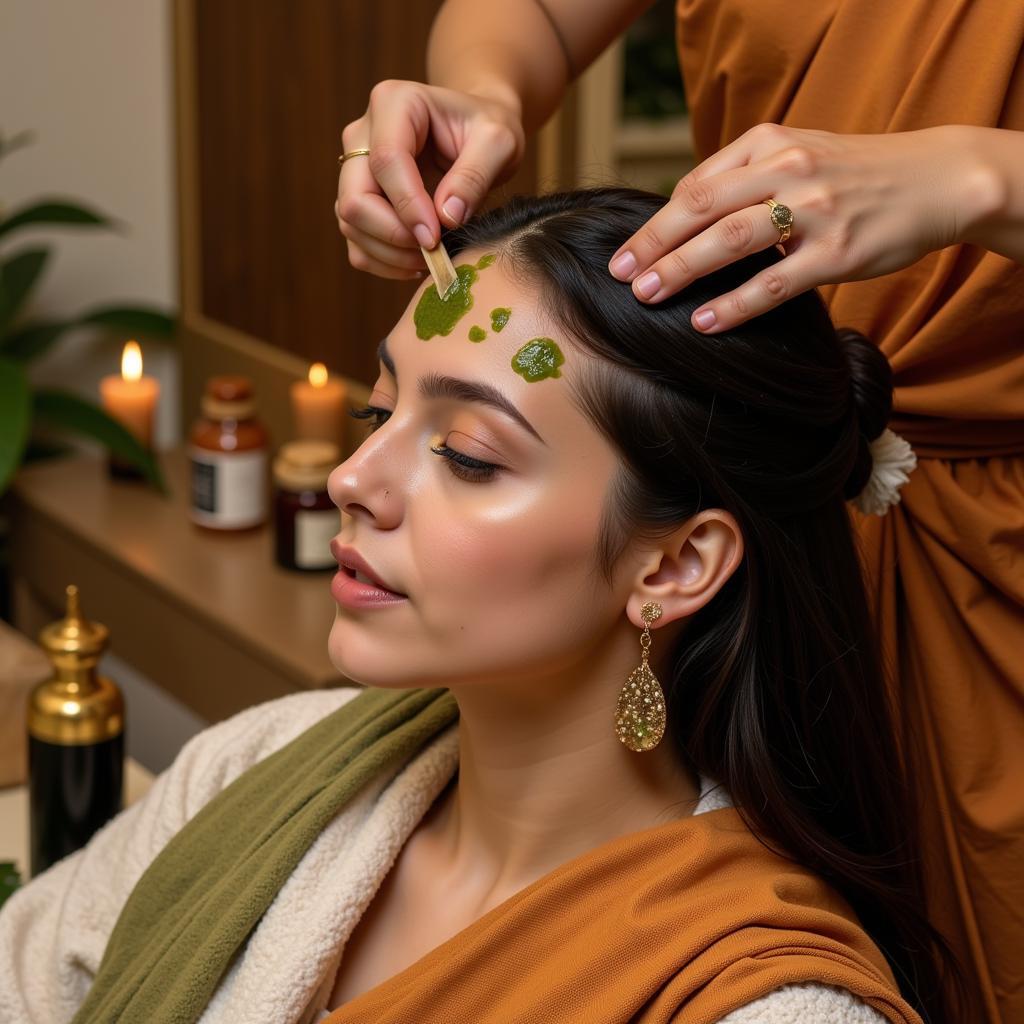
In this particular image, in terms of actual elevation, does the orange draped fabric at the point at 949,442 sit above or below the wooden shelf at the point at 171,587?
above

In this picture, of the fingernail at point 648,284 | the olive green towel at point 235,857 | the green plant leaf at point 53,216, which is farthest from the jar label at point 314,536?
the fingernail at point 648,284

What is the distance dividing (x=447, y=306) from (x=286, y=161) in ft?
5.90

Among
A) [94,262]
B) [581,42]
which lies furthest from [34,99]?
[581,42]

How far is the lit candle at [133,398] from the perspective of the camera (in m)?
2.66

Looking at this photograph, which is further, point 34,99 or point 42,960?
point 34,99

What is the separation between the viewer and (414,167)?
3.54ft

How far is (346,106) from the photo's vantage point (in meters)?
2.59

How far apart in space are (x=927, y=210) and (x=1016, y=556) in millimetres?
327

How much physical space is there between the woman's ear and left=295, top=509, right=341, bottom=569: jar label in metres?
1.29

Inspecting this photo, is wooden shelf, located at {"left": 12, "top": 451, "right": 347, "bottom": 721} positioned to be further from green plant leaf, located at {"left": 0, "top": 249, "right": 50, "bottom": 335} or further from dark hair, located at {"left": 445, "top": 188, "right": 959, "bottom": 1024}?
dark hair, located at {"left": 445, "top": 188, "right": 959, "bottom": 1024}

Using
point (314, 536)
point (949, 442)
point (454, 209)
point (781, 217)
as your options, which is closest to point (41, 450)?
point (314, 536)

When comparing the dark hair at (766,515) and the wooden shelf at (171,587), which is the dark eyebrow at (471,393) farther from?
the wooden shelf at (171,587)

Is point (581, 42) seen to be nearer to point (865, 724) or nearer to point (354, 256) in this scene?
point (354, 256)

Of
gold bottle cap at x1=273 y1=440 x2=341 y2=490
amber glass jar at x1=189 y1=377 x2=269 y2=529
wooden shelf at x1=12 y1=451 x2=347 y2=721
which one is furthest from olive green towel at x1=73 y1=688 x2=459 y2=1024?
amber glass jar at x1=189 y1=377 x2=269 y2=529
